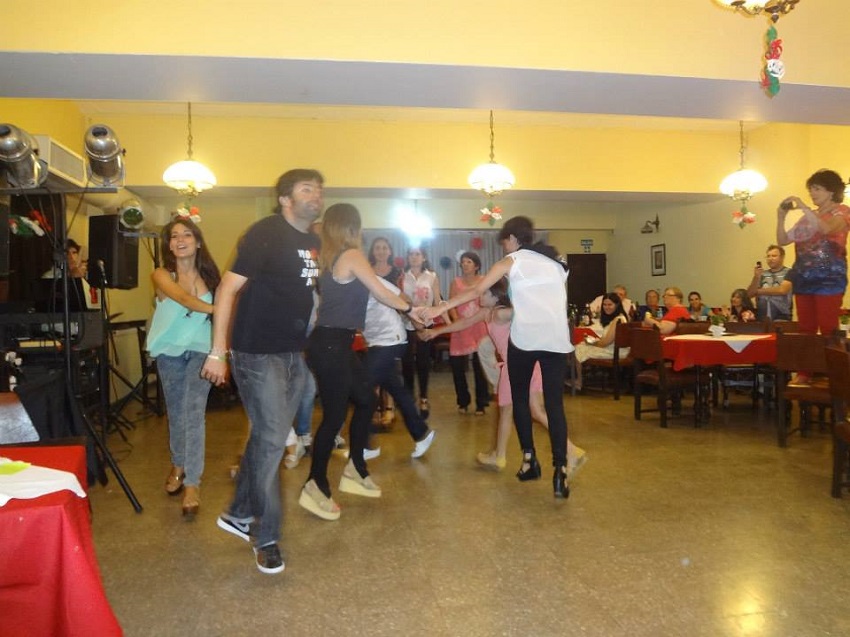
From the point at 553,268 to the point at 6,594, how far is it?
102 inches

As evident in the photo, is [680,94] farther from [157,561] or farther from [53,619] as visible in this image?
[53,619]

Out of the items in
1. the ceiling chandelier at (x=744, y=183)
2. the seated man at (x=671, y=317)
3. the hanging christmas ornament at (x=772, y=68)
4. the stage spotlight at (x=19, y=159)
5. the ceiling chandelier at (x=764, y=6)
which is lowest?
the seated man at (x=671, y=317)

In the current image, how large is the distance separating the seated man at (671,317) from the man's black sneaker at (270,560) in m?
4.42

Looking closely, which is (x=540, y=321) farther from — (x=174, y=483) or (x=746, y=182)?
(x=746, y=182)

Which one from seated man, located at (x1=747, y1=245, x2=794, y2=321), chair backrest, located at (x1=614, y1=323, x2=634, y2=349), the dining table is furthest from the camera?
seated man, located at (x1=747, y1=245, x2=794, y2=321)

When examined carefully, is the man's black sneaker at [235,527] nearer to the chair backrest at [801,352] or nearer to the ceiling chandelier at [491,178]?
the chair backrest at [801,352]

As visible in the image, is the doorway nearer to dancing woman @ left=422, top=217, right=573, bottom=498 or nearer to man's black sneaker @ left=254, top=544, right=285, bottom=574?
dancing woman @ left=422, top=217, right=573, bottom=498

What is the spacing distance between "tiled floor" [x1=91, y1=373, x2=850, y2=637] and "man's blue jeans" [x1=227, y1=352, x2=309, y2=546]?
9.6 inches

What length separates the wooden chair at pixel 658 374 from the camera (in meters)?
5.09

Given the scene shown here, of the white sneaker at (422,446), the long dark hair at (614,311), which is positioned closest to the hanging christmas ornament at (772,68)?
the white sneaker at (422,446)

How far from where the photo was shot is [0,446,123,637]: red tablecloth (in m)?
1.22

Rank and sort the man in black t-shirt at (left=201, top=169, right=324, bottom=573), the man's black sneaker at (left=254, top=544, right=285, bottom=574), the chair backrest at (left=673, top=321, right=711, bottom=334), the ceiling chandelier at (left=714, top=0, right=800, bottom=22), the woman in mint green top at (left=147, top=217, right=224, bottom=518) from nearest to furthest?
the man in black t-shirt at (left=201, top=169, right=324, bottom=573) → the man's black sneaker at (left=254, top=544, right=285, bottom=574) → the woman in mint green top at (left=147, top=217, right=224, bottom=518) → the ceiling chandelier at (left=714, top=0, right=800, bottom=22) → the chair backrest at (left=673, top=321, right=711, bottom=334)

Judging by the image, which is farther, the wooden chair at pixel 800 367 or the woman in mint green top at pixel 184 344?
the wooden chair at pixel 800 367

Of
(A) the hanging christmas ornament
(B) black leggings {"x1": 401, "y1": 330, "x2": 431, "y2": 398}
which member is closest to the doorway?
(B) black leggings {"x1": 401, "y1": 330, "x2": 431, "y2": 398}
